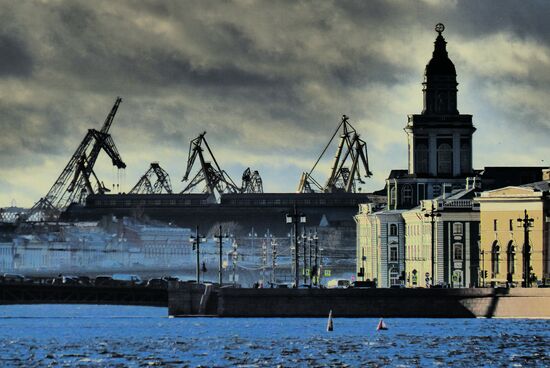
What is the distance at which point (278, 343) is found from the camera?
437 feet

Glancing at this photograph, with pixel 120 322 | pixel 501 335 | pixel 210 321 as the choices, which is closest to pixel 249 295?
pixel 210 321

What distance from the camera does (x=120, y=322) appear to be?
6914 inches

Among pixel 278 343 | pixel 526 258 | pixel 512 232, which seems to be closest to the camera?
pixel 278 343

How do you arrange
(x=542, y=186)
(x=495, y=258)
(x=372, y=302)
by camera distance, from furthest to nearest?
(x=542, y=186), (x=495, y=258), (x=372, y=302)

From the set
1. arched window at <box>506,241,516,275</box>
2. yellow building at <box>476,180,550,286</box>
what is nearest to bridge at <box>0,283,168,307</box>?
yellow building at <box>476,180,550,286</box>

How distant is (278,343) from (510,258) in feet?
195

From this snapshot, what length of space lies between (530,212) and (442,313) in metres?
31.9

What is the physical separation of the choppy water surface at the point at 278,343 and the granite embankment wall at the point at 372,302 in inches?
28.6

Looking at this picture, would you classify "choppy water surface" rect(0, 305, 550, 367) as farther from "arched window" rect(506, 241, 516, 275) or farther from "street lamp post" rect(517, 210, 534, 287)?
"arched window" rect(506, 241, 516, 275)

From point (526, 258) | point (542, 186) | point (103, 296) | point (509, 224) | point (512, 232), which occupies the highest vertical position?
point (542, 186)

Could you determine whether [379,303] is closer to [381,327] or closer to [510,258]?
[381,327]

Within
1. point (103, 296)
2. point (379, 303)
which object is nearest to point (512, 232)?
point (103, 296)

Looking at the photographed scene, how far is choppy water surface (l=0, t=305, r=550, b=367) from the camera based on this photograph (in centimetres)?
11738

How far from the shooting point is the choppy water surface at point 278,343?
117375mm
